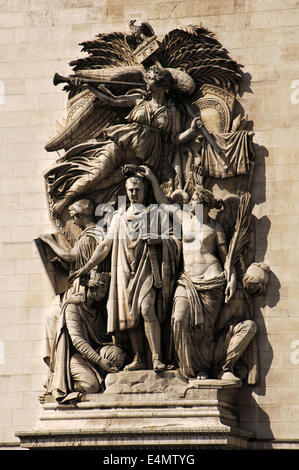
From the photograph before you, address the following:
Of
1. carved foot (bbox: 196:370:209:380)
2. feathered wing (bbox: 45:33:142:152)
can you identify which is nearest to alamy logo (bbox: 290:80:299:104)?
feathered wing (bbox: 45:33:142:152)

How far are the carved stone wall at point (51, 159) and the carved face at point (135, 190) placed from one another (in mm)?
1338

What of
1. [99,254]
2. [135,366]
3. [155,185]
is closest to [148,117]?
[155,185]

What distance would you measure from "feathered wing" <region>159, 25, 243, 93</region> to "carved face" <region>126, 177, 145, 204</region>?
5.16 ft

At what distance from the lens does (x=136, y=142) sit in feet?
55.6

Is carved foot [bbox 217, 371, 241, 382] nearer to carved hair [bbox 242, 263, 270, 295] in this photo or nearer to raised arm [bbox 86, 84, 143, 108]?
carved hair [bbox 242, 263, 270, 295]

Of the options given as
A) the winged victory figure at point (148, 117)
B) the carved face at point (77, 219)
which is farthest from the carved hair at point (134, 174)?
the carved face at point (77, 219)

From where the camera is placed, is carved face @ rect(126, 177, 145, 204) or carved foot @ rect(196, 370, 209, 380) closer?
carved foot @ rect(196, 370, 209, 380)

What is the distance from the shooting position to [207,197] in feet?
54.3

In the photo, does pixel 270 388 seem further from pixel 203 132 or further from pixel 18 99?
pixel 18 99

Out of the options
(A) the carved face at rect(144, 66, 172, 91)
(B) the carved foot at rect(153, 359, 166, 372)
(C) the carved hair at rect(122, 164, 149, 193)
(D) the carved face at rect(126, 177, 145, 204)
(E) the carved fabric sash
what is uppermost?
(A) the carved face at rect(144, 66, 172, 91)

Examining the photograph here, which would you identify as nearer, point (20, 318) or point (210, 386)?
point (210, 386)

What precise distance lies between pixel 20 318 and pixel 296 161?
4083 millimetres

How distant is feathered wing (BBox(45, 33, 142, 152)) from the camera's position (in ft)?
56.5

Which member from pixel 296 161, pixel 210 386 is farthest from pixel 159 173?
pixel 210 386
